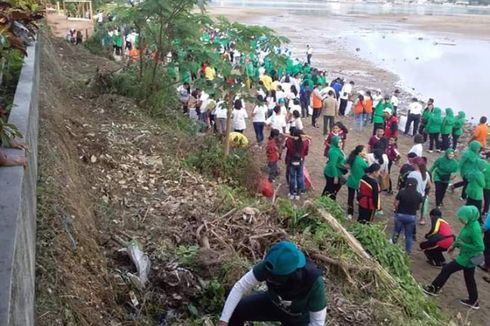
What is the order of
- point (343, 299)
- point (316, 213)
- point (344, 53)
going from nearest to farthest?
1. point (343, 299)
2. point (316, 213)
3. point (344, 53)

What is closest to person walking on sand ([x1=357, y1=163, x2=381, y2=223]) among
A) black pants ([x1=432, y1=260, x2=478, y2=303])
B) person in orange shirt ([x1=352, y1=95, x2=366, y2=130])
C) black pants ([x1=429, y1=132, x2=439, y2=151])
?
black pants ([x1=432, y1=260, x2=478, y2=303])

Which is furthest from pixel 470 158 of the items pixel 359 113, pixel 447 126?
pixel 359 113

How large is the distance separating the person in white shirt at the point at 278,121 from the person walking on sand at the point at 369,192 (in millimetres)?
4391

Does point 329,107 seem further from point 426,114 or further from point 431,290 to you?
point 431,290

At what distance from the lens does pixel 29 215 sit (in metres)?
3.61

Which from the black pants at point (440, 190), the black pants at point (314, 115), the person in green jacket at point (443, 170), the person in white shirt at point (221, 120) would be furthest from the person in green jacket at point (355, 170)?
the black pants at point (314, 115)

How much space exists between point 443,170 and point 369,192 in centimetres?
247

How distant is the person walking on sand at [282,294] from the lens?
→ 3.60m

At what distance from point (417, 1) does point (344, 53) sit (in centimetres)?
10161

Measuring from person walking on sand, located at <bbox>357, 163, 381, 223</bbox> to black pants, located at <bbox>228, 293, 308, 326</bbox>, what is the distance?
502 centimetres

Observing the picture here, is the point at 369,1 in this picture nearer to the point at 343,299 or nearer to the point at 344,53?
the point at 344,53

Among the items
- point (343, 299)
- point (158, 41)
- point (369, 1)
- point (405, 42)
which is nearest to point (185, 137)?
point (158, 41)

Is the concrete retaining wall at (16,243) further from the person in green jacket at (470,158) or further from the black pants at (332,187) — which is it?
the person in green jacket at (470,158)

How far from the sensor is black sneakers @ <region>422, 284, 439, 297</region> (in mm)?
7552
